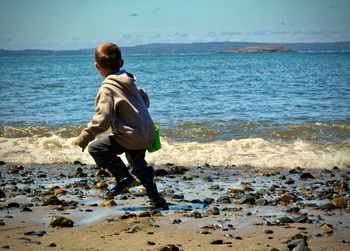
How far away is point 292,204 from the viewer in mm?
6098

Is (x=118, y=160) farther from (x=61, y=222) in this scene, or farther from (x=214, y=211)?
(x=214, y=211)

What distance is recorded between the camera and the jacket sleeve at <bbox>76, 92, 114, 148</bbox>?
17.5ft

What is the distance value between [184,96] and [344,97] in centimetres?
708

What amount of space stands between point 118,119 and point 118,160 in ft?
2.01

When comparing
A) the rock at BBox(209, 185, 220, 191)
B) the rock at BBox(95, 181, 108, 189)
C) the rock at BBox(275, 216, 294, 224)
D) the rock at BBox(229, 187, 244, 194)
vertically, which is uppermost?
the rock at BBox(275, 216, 294, 224)

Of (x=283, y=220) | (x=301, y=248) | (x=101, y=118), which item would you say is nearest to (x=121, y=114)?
(x=101, y=118)

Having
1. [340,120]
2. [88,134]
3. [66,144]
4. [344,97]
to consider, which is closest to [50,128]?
[66,144]

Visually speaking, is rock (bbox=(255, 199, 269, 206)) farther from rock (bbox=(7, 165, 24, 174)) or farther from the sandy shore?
rock (bbox=(7, 165, 24, 174))

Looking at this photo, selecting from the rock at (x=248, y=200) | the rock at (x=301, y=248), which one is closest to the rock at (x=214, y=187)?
the rock at (x=248, y=200)

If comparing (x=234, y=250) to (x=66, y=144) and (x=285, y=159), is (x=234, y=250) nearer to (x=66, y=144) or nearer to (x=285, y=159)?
(x=285, y=159)

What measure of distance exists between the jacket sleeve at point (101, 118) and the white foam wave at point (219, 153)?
15.4 ft

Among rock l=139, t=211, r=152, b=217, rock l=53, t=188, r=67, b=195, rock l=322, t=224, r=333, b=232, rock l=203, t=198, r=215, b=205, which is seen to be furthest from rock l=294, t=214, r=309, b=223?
rock l=53, t=188, r=67, b=195

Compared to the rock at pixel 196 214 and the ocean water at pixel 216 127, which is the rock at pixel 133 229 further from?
the ocean water at pixel 216 127

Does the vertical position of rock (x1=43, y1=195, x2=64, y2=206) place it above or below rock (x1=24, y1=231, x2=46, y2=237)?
below
